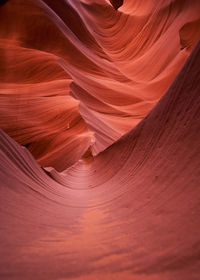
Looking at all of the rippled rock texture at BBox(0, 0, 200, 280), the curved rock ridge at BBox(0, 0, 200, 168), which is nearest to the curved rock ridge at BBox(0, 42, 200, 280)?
the rippled rock texture at BBox(0, 0, 200, 280)

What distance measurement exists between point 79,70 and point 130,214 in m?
3.40

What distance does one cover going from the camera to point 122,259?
349mm

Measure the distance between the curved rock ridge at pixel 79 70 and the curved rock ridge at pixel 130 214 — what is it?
896mm

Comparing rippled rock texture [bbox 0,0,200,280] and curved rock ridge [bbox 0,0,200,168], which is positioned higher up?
curved rock ridge [bbox 0,0,200,168]

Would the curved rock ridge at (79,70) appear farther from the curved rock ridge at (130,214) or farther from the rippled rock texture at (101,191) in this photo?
the curved rock ridge at (130,214)

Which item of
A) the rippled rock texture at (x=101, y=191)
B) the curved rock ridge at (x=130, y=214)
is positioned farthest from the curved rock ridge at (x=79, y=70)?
the curved rock ridge at (x=130, y=214)

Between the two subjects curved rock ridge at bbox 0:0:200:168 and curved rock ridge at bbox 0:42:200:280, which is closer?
curved rock ridge at bbox 0:42:200:280

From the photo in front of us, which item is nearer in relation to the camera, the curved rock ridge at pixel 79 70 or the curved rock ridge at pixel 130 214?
the curved rock ridge at pixel 130 214

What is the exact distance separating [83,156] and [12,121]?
2.36 feet

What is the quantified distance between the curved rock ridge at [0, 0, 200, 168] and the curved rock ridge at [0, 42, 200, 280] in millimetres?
896

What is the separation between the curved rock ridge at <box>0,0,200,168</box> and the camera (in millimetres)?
1951

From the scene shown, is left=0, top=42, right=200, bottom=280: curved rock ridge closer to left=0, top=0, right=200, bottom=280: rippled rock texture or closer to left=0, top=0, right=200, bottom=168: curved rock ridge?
left=0, top=0, right=200, bottom=280: rippled rock texture

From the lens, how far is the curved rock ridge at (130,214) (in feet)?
1.07

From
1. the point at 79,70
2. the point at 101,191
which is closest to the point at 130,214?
the point at 101,191
